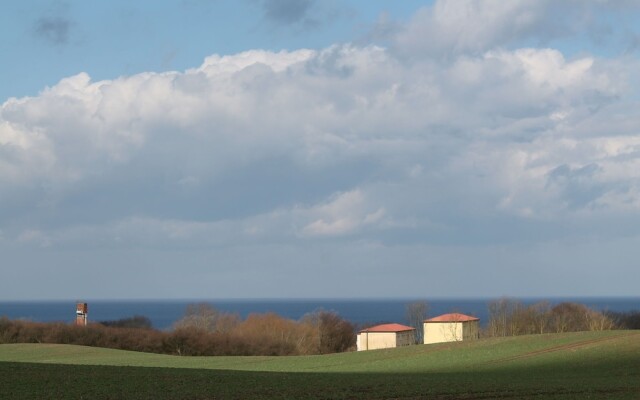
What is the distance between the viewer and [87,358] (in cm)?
7206

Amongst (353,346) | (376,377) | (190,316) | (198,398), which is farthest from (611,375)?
(190,316)

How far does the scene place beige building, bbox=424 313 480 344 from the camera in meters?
101

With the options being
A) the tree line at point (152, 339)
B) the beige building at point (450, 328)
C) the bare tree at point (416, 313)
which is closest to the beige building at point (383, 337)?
the beige building at point (450, 328)

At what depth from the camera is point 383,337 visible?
101 meters

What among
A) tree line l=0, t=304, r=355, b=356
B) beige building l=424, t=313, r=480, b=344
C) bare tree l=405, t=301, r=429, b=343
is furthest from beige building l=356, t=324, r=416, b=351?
bare tree l=405, t=301, r=429, b=343

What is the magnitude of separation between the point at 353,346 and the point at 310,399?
313 feet

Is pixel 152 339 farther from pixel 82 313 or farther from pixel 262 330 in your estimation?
pixel 262 330

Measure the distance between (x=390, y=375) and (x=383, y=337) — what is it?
54.5 meters

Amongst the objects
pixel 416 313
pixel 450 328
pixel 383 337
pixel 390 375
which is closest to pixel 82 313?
pixel 383 337

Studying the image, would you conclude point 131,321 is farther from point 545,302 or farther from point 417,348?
point 417,348

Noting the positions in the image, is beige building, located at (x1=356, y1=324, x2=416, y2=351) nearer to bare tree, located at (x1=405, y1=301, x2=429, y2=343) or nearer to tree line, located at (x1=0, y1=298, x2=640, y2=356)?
tree line, located at (x1=0, y1=298, x2=640, y2=356)

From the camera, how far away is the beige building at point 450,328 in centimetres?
10062

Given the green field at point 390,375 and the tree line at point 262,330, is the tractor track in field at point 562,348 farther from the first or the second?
the tree line at point 262,330

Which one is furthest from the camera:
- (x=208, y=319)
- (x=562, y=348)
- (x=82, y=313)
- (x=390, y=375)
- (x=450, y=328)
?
(x=208, y=319)
